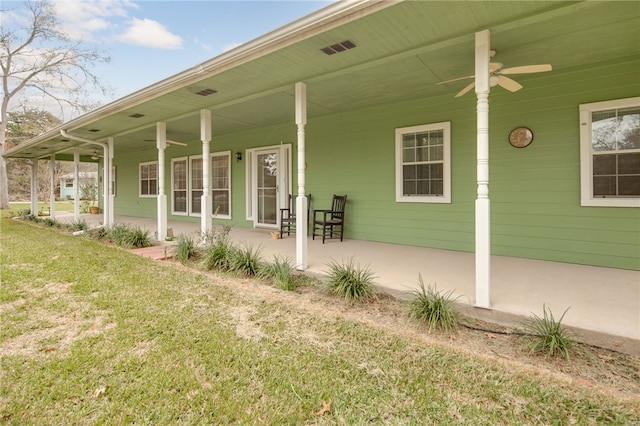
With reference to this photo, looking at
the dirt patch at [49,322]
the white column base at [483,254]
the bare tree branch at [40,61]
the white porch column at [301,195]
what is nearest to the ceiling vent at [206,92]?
the white porch column at [301,195]

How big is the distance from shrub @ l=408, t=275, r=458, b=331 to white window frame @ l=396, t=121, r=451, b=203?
2.59 meters

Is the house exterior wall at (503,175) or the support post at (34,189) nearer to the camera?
the house exterior wall at (503,175)

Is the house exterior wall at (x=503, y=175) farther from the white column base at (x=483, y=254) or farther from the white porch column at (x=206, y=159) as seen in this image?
the white column base at (x=483, y=254)

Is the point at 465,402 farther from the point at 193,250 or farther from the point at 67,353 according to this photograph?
the point at 193,250

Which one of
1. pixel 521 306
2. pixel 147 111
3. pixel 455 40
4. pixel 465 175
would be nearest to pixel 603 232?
pixel 465 175

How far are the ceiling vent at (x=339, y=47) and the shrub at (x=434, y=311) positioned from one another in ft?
7.69

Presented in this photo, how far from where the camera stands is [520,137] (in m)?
4.21

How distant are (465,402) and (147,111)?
600cm

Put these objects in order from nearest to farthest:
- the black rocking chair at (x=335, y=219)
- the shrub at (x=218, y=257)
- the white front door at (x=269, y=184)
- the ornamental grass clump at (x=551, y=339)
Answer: the ornamental grass clump at (x=551, y=339)
the shrub at (x=218, y=257)
the black rocking chair at (x=335, y=219)
the white front door at (x=269, y=184)

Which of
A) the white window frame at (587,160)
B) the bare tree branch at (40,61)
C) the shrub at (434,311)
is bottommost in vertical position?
the shrub at (434,311)

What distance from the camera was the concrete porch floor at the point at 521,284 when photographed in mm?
2258

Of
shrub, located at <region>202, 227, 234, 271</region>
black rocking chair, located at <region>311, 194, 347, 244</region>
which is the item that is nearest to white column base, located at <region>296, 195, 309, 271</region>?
shrub, located at <region>202, 227, 234, 271</region>

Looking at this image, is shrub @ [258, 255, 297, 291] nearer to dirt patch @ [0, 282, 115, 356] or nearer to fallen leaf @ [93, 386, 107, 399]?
dirt patch @ [0, 282, 115, 356]

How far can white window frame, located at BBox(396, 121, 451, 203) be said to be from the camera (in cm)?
483
